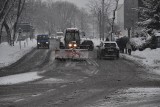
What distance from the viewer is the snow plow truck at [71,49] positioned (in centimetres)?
3391

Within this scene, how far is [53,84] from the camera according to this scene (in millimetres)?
17828

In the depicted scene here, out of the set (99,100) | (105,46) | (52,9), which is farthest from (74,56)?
(52,9)

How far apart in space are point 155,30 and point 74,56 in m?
10.8

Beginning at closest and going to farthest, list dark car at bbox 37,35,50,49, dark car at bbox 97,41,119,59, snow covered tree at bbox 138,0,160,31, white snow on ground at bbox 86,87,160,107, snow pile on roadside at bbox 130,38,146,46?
white snow on ground at bbox 86,87,160,107, dark car at bbox 97,41,119,59, snow covered tree at bbox 138,0,160,31, snow pile on roadside at bbox 130,38,146,46, dark car at bbox 37,35,50,49

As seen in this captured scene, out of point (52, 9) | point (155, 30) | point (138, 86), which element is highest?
point (52, 9)

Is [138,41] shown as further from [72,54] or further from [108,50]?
[72,54]

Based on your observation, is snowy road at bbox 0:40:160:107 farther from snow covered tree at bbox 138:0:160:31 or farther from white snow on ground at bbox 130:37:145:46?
white snow on ground at bbox 130:37:145:46

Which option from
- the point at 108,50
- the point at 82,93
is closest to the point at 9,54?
the point at 108,50

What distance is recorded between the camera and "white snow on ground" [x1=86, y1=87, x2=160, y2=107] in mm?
11998

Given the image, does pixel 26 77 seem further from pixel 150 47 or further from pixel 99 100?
pixel 150 47

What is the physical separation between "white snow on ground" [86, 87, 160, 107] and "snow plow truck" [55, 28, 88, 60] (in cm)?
1834

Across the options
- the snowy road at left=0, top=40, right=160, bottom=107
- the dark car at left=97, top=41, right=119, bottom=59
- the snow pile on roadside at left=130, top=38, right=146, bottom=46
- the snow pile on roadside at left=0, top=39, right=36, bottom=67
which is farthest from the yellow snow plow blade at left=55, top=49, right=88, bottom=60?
the snowy road at left=0, top=40, right=160, bottom=107

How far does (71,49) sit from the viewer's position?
33875 millimetres

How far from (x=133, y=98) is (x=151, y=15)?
2733 centimetres
